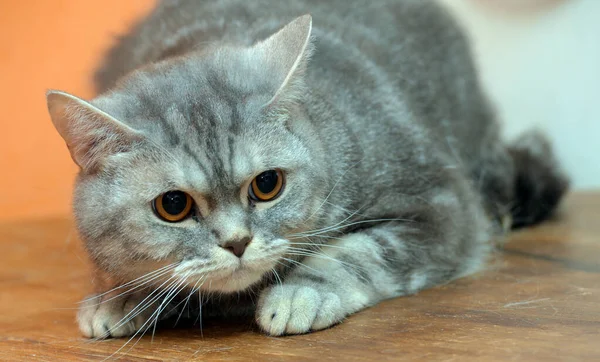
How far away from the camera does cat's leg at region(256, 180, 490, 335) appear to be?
1.24m

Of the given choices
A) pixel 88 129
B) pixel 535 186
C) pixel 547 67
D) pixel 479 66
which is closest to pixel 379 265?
pixel 88 129

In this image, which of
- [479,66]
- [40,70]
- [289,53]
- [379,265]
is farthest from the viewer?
[40,70]

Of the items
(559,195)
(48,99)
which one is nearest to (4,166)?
(48,99)

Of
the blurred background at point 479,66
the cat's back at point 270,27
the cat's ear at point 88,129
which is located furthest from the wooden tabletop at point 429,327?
the blurred background at point 479,66

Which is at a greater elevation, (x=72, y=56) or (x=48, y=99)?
(x=72, y=56)

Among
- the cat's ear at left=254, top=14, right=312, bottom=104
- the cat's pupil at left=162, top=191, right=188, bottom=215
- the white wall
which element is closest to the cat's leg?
the cat's pupil at left=162, top=191, right=188, bottom=215

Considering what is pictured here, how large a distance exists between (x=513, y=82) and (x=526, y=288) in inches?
55.4

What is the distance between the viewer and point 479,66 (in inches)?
96.4

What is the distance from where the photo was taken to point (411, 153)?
158cm

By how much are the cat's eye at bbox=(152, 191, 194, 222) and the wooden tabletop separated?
0.75 feet

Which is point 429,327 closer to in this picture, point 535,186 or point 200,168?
point 200,168

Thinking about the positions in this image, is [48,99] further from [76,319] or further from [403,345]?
[403,345]

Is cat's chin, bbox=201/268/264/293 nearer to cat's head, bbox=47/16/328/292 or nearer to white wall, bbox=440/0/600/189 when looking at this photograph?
cat's head, bbox=47/16/328/292

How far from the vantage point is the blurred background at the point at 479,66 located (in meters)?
2.47
